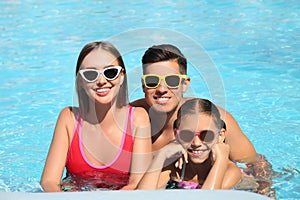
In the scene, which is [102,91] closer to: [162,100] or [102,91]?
[102,91]

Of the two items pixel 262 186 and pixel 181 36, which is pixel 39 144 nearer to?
pixel 262 186

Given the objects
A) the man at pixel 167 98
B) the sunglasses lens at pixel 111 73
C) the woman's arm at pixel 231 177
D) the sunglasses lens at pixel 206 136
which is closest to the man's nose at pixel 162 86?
the man at pixel 167 98

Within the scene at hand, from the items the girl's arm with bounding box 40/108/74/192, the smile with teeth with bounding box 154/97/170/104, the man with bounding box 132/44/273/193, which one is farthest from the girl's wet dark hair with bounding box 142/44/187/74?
the girl's arm with bounding box 40/108/74/192

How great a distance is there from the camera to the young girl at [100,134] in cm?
328

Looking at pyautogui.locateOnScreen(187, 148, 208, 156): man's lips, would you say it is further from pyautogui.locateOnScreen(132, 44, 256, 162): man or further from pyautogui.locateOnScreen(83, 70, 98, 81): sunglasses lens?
pyautogui.locateOnScreen(83, 70, 98, 81): sunglasses lens

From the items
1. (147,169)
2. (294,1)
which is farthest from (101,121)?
(294,1)

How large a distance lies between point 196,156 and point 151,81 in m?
0.56

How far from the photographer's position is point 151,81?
136 inches

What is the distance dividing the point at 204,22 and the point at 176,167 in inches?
237

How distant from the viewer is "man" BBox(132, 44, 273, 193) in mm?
3467

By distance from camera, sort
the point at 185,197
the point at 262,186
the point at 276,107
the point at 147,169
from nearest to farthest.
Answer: the point at 185,197
the point at 147,169
the point at 262,186
the point at 276,107

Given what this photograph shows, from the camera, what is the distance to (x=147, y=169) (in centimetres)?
328

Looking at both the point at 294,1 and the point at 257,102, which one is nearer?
the point at 257,102

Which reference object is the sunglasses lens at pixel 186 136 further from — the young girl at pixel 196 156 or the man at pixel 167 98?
the man at pixel 167 98
